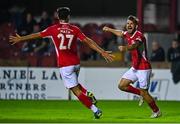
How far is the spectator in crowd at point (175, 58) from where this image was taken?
22.1m

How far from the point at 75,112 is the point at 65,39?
9.04 ft

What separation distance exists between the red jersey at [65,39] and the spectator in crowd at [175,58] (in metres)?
7.47

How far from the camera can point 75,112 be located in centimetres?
1722

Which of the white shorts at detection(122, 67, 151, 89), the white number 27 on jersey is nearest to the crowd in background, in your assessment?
the white shorts at detection(122, 67, 151, 89)

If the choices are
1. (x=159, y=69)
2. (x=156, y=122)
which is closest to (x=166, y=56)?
(x=159, y=69)

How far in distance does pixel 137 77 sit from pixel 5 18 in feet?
34.7

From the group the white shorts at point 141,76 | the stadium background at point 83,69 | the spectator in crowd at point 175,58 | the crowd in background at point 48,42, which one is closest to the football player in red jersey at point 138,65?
the white shorts at point 141,76

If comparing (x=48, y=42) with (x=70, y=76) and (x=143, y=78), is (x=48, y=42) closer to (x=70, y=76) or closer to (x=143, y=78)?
(x=143, y=78)

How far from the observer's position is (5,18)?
84.3 ft

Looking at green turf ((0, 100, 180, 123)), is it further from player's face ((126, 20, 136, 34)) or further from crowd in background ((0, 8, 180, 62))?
crowd in background ((0, 8, 180, 62))

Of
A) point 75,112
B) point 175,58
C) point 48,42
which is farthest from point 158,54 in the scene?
point 75,112

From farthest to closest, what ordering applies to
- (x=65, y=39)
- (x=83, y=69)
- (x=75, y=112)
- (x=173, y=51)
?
(x=173, y=51)
(x=83, y=69)
(x=75, y=112)
(x=65, y=39)

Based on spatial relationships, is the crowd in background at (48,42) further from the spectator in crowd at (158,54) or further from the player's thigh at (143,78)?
the player's thigh at (143,78)

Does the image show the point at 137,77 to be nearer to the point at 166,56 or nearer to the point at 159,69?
the point at 159,69
